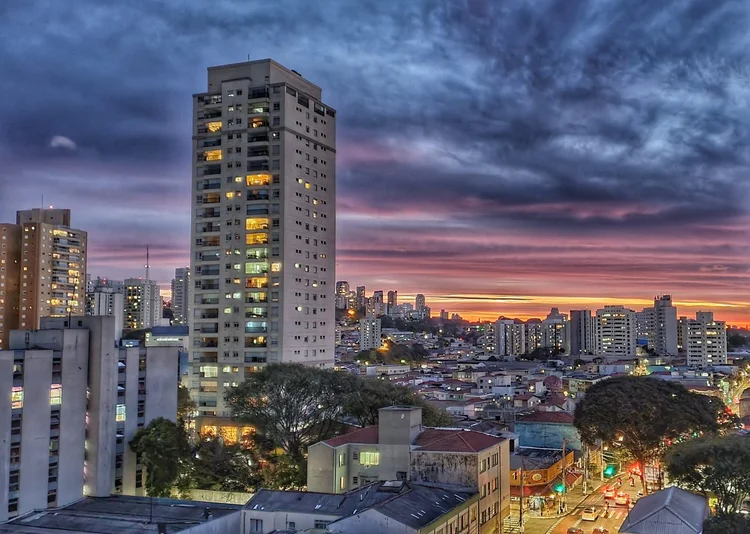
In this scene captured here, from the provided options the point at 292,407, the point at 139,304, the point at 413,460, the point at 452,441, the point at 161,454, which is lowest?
the point at 161,454

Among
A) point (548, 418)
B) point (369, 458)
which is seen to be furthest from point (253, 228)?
point (369, 458)

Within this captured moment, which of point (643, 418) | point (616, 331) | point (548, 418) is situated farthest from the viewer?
point (616, 331)

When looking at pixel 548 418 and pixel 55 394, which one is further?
pixel 548 418

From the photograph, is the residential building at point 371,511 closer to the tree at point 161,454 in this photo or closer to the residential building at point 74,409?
the tree at point 161,454

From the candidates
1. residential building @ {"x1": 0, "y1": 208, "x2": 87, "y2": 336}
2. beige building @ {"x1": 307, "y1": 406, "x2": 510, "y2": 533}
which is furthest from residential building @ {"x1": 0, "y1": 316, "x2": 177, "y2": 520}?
residential building @ {"x1": 0, "y1": 208, "x2": 87, "y2": 336}

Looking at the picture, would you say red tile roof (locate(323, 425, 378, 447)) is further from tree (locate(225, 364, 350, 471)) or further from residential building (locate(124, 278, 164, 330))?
residential building (locate(124, 278, 164, 330))

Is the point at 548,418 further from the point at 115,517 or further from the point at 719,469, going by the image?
the point at 115,517

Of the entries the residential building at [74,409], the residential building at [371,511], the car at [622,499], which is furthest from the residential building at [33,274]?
the car at [622,499]
